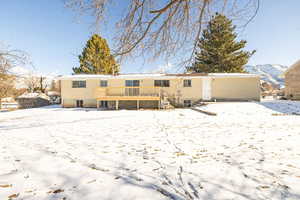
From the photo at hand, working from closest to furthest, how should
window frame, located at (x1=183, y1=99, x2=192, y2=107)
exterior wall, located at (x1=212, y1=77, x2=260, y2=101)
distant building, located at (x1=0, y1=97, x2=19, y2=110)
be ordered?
1. exterior wall, located at (x1=212, y1=77, x2=260, y2=101)
2. window frame, located at (x1=183, y1=99, x2=192, y2=107)
3. distant building, located at (x1=0, y1=97, x2=19, y2=110)

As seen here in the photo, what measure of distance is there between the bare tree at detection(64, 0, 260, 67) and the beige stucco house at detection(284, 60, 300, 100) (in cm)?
1854

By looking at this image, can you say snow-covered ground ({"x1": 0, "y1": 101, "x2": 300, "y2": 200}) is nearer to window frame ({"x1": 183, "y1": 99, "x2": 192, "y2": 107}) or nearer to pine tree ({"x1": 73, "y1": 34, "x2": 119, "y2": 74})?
window frame ({"x1": 183, "y1": 99, "x2": 192, "y2": 107})

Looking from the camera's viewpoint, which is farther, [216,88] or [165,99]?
[216,88]

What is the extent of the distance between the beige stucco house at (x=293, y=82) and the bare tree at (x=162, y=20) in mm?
18537

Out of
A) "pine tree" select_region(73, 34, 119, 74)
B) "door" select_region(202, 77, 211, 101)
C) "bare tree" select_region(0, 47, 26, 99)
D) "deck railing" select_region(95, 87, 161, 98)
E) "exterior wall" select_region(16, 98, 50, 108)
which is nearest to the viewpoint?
"bare tree" select_region(0, 47, 26, 99)

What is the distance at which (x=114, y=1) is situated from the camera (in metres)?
3.39

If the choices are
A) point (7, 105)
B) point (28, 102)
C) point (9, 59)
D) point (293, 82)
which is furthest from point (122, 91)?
point (293, 82)

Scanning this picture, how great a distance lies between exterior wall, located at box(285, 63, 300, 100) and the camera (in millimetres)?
15610

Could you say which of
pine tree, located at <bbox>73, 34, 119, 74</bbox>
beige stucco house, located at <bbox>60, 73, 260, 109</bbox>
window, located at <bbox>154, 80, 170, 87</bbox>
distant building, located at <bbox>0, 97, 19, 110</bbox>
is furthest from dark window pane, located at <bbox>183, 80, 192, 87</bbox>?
distant building, located at <bbox>0, 97, 19, 110</bbox>

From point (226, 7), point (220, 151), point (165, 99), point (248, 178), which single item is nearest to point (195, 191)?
point (248, 178)

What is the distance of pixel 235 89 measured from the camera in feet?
46.2

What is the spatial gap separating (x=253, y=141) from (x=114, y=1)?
463 cm

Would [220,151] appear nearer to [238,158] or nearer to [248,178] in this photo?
[238,158]

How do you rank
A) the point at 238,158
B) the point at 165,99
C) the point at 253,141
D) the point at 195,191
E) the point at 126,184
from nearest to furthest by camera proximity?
the point at 195,191
the point at 126,184
the point at 238,158
the point at 253,141
the point at 165,99
